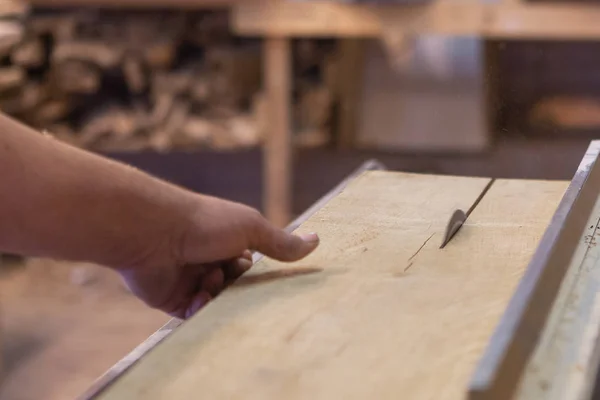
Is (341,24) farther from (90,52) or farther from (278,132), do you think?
(90,52)

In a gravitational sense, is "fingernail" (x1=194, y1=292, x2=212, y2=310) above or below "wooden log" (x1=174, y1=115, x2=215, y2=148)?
above

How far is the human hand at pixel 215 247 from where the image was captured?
0.85m

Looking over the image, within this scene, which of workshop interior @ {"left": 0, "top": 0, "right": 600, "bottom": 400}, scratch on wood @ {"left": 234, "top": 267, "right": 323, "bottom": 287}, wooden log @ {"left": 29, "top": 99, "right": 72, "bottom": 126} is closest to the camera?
scratch on wood @ {"left": 234, "top": 267, "right": 323, "bottom": 287}

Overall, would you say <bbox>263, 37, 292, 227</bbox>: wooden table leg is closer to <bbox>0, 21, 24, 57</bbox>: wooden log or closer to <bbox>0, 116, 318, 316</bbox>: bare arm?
<bbox>0, 21, 24, 57</bbox>: wooden log

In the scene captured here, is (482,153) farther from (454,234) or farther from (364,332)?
(364,332)

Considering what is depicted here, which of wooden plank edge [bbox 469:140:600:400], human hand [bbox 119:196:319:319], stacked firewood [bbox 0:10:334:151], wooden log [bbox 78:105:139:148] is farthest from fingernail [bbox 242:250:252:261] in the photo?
wooden log [bbox 78:105:139:148]

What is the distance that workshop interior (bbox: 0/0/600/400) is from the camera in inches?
36.8

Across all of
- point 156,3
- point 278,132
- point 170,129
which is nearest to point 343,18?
point 278,132

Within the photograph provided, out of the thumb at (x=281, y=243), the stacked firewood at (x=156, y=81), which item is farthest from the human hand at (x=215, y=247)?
the stacked firewood at (x=156, y=81)

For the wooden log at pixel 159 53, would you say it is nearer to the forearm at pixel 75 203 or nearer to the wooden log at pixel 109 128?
the wooden log at pixel 109 128

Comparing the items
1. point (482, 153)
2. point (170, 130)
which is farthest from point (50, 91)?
point (482, 153)

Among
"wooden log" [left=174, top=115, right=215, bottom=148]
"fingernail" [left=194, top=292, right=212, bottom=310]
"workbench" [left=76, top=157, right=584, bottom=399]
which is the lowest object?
"wooden log" [left=174, top=115, right=215, bottom=148]

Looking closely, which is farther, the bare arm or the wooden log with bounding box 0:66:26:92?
the wooden log with bounding box 0:66:26:92

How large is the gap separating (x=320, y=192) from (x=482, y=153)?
50 centimetres
